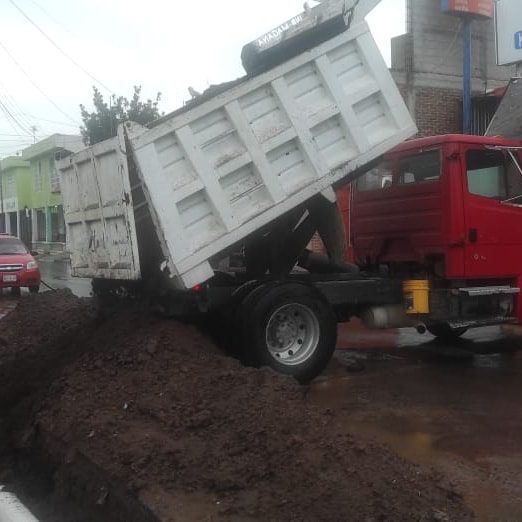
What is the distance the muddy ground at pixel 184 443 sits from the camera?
3.95m

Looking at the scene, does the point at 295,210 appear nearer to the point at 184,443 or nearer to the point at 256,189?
the point at 256,189

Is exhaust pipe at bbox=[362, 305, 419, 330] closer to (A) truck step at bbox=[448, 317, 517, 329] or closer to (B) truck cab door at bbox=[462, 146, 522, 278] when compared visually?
(A) truck step at bbox=[448, 317, 517, 329]

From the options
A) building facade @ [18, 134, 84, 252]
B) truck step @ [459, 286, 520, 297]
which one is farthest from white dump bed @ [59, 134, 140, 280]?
building facade @ [18, 134, 84, 252]

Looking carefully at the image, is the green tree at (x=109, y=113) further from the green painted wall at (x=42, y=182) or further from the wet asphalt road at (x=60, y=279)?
the green painted wall at (x=42, y=182)

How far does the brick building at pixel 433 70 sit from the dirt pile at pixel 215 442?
13013 millimetres

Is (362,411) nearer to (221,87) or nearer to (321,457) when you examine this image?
(321,457)

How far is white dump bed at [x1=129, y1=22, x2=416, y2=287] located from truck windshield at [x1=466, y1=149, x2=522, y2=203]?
1.18m

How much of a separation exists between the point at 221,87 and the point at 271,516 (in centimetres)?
427

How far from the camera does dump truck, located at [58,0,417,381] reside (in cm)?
616

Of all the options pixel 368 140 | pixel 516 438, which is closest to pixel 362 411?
pixel 516 438

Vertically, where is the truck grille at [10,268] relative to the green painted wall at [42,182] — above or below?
below

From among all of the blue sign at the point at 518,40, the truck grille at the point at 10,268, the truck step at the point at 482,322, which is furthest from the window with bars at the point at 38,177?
the truck step at the point at 482,322

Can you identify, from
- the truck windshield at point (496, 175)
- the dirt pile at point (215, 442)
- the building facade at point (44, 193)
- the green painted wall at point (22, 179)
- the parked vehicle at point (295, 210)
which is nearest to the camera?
the dirt pile at point (215, 442)

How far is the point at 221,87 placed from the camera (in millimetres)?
6820
